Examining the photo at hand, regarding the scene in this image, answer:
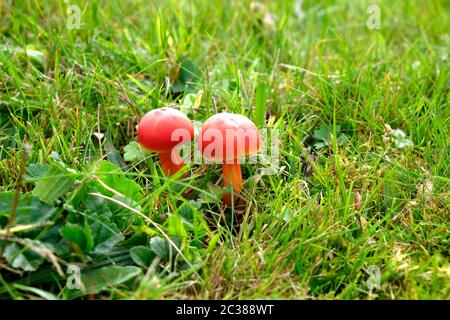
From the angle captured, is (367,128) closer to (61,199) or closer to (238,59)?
(238,59)

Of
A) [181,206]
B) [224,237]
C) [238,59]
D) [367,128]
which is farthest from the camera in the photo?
[238,59]

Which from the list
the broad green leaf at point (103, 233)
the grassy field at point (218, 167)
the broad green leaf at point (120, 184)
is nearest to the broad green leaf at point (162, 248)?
the grassy field at point (218, 167)

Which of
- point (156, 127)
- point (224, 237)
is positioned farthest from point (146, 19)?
point (224, 237)

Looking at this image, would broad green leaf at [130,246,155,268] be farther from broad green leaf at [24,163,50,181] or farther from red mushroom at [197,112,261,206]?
broad green leaf at [24,163,50,181]

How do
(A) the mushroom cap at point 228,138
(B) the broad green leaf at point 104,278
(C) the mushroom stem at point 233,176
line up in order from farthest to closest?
(C) the mushroom stem at point 233,176 < (A) the mushroom cap at point 228,138 < (B) the broad green leaf at point 104,278

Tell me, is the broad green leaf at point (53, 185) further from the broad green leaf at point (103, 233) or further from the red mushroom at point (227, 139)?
the red mushroom at point (227, 139)

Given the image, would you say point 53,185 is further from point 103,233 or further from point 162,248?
point 162,248

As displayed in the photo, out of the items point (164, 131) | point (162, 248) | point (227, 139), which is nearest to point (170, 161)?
point (164, 131)
